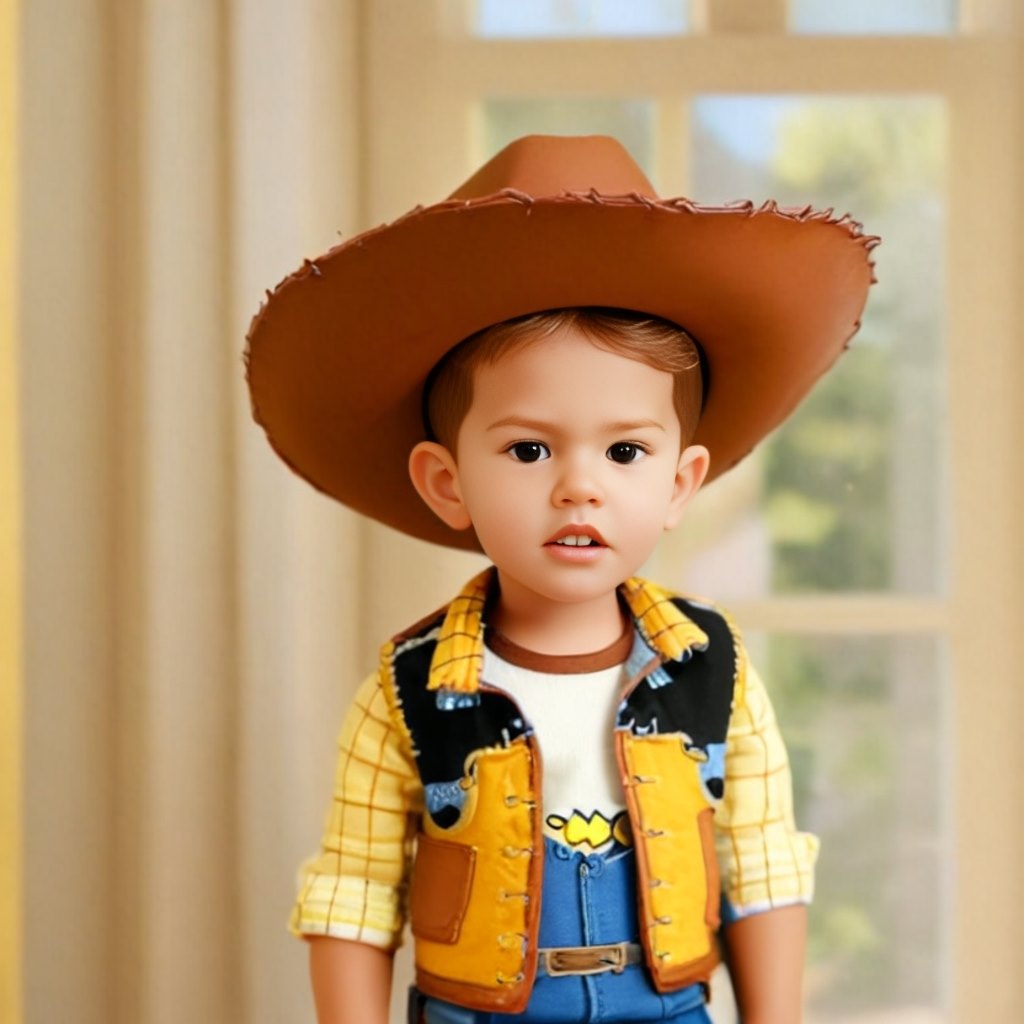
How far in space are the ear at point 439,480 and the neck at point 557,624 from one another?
8 centimetres

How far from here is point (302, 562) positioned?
1570 millimetres

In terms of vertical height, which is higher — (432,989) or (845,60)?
(845,60)

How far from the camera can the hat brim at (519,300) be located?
3.33 ft

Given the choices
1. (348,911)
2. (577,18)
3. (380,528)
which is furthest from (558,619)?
(577,18)

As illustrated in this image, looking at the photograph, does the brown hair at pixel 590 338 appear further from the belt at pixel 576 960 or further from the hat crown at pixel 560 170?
the belt at pixel 576 960

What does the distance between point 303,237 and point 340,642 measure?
1.57 feet

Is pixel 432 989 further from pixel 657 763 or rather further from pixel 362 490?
pixel 362 490

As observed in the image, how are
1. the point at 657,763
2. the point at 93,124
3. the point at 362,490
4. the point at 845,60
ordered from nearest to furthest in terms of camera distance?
1. the point at 657,763
2. the point at 362,490
3. the point at 93,124
4. the point at 845,60

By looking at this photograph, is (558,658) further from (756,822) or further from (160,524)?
(160,524)

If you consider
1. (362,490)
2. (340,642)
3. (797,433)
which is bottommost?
(340,642)

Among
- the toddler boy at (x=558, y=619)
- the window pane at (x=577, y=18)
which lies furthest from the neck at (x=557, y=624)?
the window pane at (x=577, y=18)

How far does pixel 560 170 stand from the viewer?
112 centimetres

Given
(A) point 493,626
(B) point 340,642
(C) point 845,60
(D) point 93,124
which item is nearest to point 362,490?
(A) point 493,626

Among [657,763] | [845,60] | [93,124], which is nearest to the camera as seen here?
[657,763]
